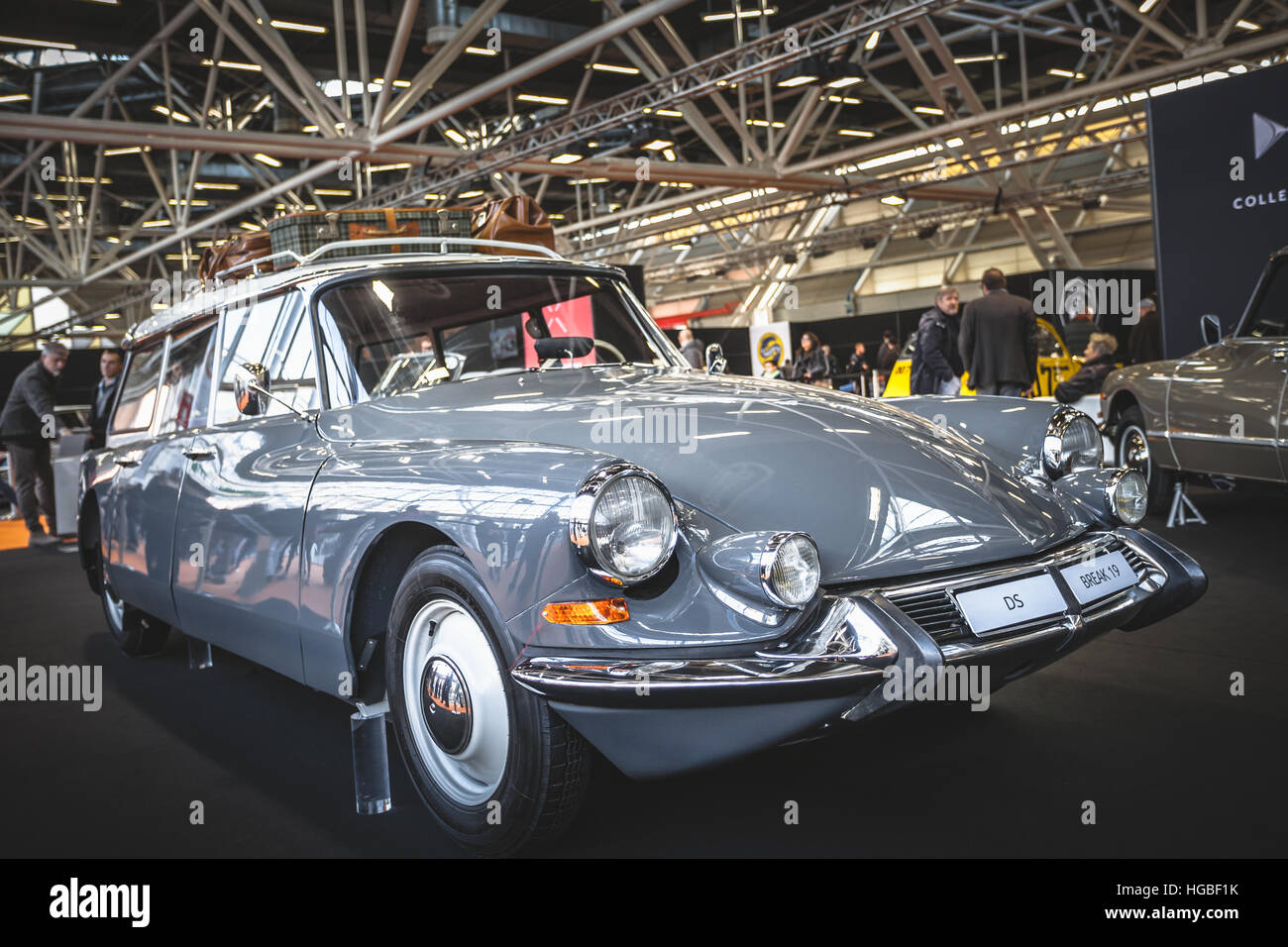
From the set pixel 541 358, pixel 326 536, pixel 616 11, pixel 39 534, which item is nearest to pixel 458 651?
pixel 326 536

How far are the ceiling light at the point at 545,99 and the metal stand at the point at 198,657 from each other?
15.8 m

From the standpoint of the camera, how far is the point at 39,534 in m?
10.5

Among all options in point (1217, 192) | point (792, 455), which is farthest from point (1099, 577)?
point (1217, 192)

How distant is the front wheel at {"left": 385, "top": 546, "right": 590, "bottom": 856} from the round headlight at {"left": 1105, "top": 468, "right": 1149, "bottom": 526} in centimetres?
180

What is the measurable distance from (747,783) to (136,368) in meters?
3.74

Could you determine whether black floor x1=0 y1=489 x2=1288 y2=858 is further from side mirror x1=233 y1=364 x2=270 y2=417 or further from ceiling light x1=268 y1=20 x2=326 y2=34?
ceiling light x1=268 y1=20 x2=326 y2=34

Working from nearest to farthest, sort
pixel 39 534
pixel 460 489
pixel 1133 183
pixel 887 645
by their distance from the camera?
1. pixel 887 645
2. pixel 460 489
3. pixel 39 534
4. pixel 1133 183

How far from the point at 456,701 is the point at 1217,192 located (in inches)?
311

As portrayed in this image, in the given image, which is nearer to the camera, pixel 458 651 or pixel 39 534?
pixel 458 651

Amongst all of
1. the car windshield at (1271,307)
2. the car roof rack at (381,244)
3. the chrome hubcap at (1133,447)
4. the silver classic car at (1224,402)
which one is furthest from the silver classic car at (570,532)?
the chrome hubcap at (1133,447)

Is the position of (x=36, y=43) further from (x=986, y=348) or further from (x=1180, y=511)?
(x=1180, y=511)

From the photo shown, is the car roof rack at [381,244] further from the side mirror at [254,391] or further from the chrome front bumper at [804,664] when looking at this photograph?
the chrome front bumper at [804,664]

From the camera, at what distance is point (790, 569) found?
2.32 metres
